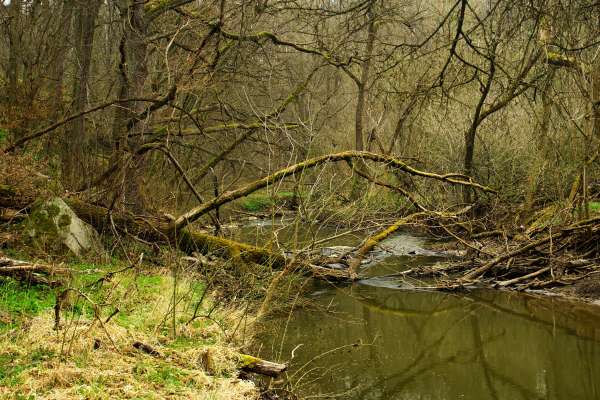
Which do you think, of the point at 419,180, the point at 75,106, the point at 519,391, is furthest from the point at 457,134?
the point at 519,391

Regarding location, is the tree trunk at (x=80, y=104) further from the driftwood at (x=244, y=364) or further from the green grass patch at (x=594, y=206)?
the green grass patch at (x=594, y=206)

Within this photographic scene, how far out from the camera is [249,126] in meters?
12.9

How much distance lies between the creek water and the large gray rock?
2.98 m

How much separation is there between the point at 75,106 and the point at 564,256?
9.16 metres

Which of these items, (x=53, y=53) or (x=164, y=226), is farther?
(x=53, y=53)

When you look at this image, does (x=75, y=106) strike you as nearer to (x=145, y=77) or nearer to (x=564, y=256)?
(x=145, y=77)

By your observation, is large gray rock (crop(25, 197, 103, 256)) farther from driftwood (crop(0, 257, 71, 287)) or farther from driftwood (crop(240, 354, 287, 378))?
driftwood (crop(240, 354, 287, 378))

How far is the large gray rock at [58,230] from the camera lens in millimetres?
8539

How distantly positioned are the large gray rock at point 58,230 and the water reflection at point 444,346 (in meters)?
3.13

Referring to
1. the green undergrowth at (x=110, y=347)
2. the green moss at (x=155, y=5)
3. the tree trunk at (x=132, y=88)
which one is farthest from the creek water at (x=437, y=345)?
the green moss at (x=155, y=5)

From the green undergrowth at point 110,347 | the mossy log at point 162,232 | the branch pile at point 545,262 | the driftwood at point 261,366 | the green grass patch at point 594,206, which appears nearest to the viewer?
the green undergrowth at point 110,347

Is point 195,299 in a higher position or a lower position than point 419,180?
lower

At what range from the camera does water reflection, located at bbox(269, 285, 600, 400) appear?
654 cm

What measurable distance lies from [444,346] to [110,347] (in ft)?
14.3
